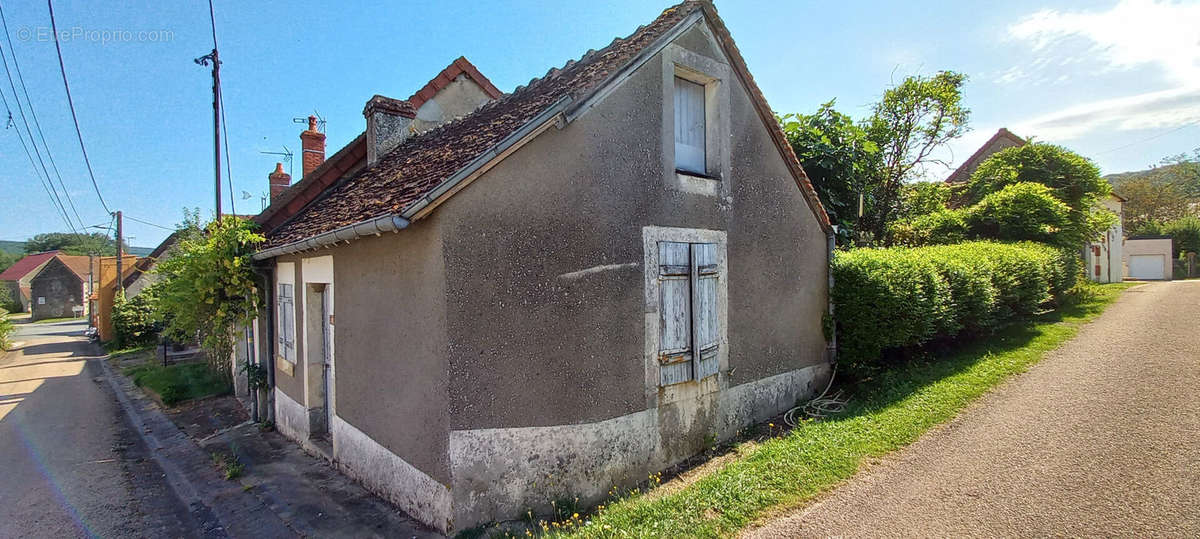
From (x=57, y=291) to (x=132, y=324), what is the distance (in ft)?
132

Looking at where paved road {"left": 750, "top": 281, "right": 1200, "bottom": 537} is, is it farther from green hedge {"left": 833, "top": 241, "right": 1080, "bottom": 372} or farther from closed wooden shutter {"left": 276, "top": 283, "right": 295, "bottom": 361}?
closed wooden shutter {"left": 276, "top": 283, "right": 295, "bottom": 361}

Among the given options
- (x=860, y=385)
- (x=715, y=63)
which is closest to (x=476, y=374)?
(x=715, y=63)

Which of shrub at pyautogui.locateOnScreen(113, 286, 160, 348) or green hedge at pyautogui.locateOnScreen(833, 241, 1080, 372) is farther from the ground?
green hedge at pyautogui.locateOnScreen(833, 241, 1080, 372)

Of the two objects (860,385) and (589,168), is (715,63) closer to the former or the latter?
(589,168)

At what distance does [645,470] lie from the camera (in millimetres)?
5832

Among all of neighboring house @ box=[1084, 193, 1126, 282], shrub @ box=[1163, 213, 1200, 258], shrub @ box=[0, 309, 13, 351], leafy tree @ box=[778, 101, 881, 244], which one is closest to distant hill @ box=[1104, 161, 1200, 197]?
shrub @ box=[1163, 213, 1200, 258]

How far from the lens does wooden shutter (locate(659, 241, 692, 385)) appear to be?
6070 millimetres

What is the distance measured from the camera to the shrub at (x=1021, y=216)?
1322 cm

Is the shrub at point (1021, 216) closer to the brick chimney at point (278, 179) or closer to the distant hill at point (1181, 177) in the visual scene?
the brick chimney at point (278, 179)

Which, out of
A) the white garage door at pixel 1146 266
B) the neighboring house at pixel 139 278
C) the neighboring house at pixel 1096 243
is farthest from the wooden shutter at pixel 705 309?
the white garage door at pixel 1146 266

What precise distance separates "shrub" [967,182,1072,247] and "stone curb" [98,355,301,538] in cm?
1637

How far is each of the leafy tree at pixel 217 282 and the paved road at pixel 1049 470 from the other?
8.38 m

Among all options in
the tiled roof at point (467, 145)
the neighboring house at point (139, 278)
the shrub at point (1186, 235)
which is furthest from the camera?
the shrub at point (1186, 235)

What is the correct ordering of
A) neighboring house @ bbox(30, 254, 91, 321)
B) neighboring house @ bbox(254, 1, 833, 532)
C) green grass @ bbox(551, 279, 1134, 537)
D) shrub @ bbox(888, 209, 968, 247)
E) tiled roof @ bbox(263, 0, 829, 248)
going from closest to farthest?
green grass @ bbox(551, 279, 1134, 537), neighboring house @ bbox(254, 1, 833, 532), tiled roof @ bbox(263, 0, 829, 248), shrub @ bbox(888, 209, 968, 247), neighboring house @ bbox(30, 254, 91, 321)
